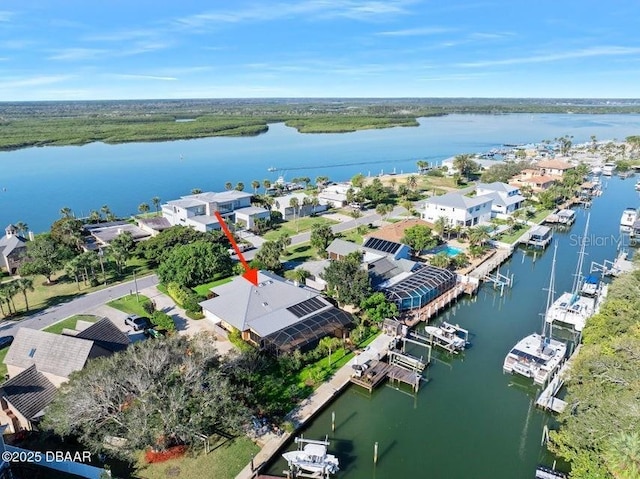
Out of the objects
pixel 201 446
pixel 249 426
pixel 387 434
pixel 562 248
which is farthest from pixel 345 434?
pixel 562 248

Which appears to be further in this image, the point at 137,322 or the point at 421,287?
the point at 421,287

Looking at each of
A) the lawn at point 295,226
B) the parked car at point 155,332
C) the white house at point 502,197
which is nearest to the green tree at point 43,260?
the parked car at point 155,332

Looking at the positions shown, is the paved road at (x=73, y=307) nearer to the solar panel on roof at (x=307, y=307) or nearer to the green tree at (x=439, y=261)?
the solar panel on roof at (x=307, y=307)

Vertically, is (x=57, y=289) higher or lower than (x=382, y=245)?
lower

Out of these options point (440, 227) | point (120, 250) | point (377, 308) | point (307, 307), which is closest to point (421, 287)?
point (377, 308)

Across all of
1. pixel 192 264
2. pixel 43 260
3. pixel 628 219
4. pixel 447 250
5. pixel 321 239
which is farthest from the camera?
pixel 628 219

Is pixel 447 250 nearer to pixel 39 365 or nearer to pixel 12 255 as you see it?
pixel 39 365

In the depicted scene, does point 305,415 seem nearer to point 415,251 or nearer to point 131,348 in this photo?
point 131,348
